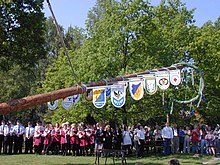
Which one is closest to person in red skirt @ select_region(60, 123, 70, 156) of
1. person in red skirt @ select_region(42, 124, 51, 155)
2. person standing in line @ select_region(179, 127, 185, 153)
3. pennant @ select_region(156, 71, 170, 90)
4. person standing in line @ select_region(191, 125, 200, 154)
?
person in red skirt @ select_region(42, 124, 51, 155)

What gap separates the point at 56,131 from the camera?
60.8 ft

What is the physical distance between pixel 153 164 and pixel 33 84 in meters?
29.2

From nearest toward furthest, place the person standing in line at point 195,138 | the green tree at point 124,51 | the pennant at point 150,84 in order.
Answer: the pennant at point 150,84 → the green tree at point 124,51 → the person standing in line at point 195,138

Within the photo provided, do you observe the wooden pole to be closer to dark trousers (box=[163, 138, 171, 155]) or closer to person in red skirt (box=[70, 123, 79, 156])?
person in red skirt (box=[70, 123, 79, 156])

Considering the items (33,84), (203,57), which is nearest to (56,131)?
(203,57)

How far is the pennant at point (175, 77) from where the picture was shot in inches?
450

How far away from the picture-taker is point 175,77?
451 inches

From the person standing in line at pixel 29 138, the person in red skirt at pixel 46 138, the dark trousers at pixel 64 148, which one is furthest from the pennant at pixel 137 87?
the person standing in line at pixel 29 138

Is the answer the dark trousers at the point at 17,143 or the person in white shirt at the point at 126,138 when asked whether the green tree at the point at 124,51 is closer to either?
the person in white shirt at the point at 126,138

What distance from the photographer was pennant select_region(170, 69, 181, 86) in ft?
37.5

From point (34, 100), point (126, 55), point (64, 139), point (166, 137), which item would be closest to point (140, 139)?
point (166, 137)

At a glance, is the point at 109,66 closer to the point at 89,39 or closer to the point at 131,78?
the point at 89,39

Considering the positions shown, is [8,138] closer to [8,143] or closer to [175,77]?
[8,143]

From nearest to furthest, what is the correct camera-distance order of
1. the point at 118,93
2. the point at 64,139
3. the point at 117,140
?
the point at 118,93 < the point at 117,140 < the point at 64,139
